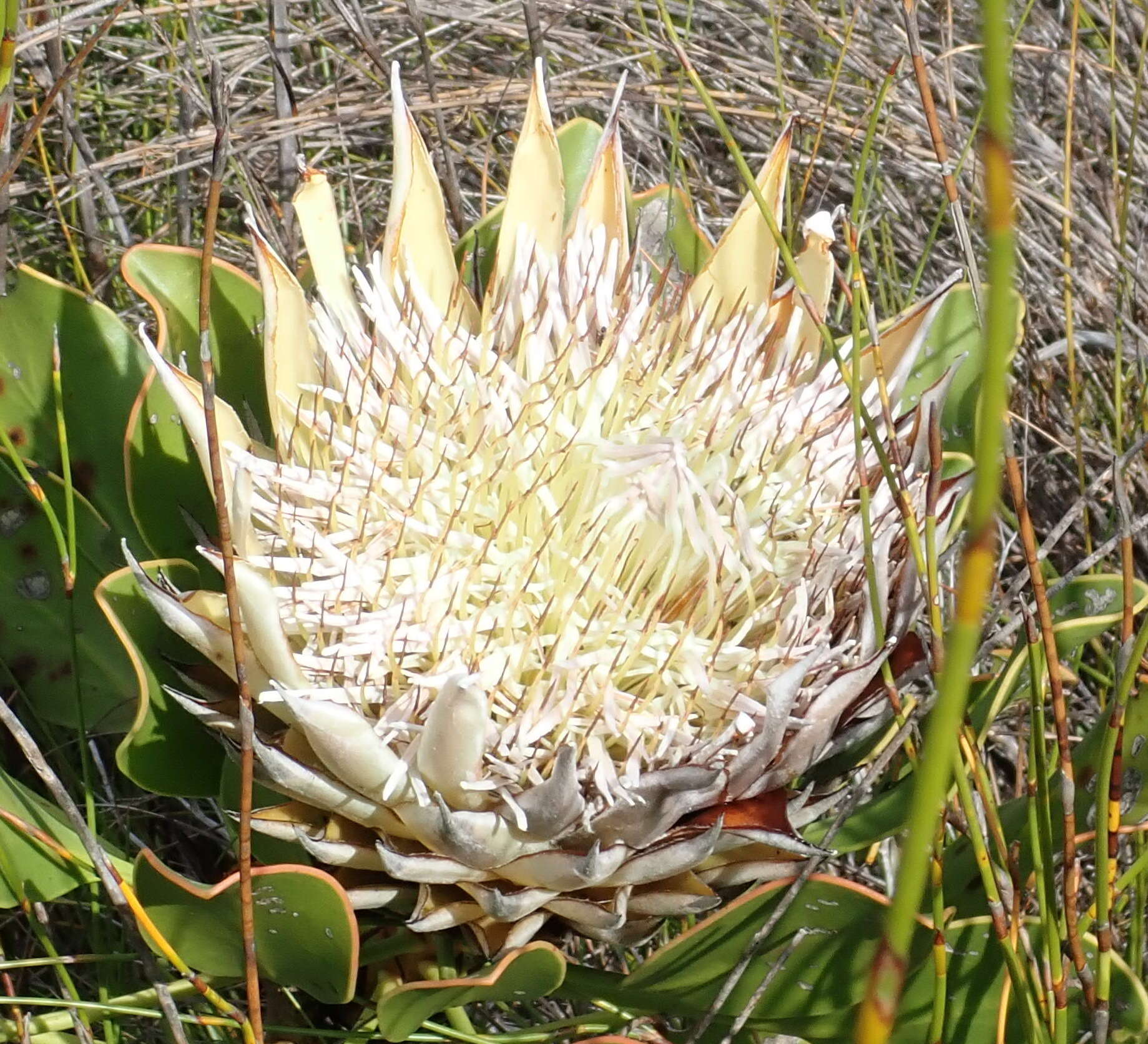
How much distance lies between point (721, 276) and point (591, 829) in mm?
570

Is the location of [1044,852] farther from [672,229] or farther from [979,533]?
[672,229]

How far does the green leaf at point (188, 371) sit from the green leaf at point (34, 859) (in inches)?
9.0

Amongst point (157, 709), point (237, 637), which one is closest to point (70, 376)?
point (157, 709)

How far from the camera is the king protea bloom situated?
0.80 meters

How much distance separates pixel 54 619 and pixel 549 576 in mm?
491

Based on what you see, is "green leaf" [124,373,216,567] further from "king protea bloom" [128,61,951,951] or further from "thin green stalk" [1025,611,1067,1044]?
"thin green stalk" [1025,611,1067,1044]

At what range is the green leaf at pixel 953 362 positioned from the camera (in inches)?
45.5

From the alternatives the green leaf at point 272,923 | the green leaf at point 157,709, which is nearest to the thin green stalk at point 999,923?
the green leaf at point 272,923

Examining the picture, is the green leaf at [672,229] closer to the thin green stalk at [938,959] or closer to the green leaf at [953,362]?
the green leaf at [953,362]

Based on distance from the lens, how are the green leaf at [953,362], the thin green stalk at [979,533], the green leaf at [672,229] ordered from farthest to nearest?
the green leaf at [672,229]
the green leaf at [953,362]
the thin green stalk at [979,533]

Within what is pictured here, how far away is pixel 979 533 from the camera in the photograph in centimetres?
31

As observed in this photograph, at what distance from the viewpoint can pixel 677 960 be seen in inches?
34.1

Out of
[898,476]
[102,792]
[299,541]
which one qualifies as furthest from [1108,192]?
[102,792]

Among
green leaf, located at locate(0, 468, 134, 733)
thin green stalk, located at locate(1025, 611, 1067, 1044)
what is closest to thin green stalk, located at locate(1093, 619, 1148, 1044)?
thin green stalk, located at locate(1025, 611, 1067, 1044)
